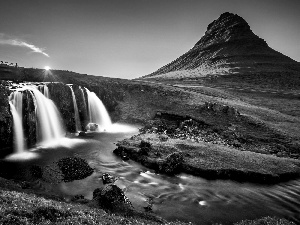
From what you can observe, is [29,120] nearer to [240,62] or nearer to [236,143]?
[236,143]

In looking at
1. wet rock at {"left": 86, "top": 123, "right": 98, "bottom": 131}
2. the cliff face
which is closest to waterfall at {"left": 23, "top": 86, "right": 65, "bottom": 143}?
the cliff face

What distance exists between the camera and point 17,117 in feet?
96.4

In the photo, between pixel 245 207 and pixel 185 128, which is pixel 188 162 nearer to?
pixel 245 207

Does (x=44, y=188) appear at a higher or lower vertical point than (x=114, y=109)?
lower

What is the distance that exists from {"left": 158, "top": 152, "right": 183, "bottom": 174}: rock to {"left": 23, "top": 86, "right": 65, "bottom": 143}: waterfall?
18.6 metres

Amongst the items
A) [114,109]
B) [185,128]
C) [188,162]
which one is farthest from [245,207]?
[114,109]

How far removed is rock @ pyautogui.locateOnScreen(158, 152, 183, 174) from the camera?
73.8 ft

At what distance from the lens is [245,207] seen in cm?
1684

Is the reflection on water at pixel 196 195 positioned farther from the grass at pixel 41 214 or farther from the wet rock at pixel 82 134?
the wet rock at pixel 82 134

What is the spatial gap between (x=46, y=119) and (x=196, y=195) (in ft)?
84.7

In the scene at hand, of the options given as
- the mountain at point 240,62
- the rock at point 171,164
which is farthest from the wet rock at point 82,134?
the mountain at point 240,62

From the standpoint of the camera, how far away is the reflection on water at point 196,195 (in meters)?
15.9

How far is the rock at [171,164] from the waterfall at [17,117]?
58.3 ft

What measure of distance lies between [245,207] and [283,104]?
62.8m
